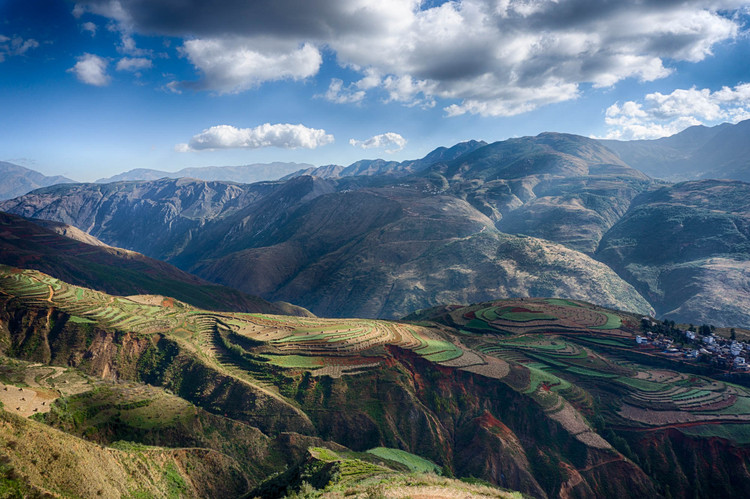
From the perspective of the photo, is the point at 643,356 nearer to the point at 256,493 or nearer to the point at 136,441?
the point at 256,493

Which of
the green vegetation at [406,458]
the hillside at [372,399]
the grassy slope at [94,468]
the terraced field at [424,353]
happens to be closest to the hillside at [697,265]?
the terraced field at [424,353]

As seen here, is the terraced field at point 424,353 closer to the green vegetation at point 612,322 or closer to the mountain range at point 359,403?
the mountain range at point 359,403

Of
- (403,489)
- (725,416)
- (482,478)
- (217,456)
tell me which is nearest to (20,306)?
(217,456)

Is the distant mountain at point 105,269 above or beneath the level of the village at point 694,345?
above

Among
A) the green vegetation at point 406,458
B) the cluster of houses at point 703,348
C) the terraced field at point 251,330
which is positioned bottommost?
the green vegetation at point 406,458

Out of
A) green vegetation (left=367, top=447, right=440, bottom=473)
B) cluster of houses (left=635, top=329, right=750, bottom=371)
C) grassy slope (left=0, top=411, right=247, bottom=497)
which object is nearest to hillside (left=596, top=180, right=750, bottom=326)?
cluster of houses (left=635, top=329, right=750, bottom=371)

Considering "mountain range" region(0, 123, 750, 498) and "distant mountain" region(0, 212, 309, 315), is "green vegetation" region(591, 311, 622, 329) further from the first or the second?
"distant mountain" region(0, 212, 309, 315)
